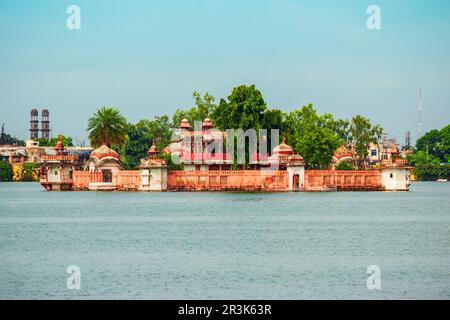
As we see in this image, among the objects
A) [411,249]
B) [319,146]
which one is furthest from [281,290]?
[319,146]

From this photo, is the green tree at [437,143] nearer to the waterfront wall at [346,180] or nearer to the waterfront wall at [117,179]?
the waterfront wall at [346,180]

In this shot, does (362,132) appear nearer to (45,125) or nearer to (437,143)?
(437,143)

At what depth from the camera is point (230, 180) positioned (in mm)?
83688

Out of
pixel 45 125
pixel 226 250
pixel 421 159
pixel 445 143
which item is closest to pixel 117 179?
pixel 226 250

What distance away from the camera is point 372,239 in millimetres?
Result: 45125

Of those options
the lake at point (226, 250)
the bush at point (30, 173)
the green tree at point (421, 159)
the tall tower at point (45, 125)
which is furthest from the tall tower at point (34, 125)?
the lake at point (226, 250)

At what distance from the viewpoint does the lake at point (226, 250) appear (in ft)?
103

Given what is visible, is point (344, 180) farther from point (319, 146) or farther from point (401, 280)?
point (401, 280)

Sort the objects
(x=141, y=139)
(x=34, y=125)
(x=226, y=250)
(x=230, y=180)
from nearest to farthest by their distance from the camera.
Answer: (x=226, y=250) < (x=230, y=180) < (x=141, y=139) < (x=34, y=125)

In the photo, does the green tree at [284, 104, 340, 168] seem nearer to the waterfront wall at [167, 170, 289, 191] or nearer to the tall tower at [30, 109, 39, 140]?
the waterfront wall at [167, 170, 289, 191]

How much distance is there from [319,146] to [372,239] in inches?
1783

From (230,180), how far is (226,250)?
42.8m

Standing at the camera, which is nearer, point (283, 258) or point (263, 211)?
point (283, 258)

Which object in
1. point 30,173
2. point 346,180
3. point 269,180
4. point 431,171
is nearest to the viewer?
point 269,180
